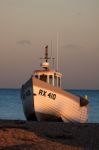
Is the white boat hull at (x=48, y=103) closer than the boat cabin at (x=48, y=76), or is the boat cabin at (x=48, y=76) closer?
the white boat hull at (x=48, y=103)

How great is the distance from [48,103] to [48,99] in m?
0.28

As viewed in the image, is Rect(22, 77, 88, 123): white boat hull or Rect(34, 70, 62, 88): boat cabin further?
Rect(34, 70, 62, 88): boat cabin

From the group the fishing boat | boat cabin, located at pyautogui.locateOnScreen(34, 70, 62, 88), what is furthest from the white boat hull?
boat cabin, located at pyautogui.locateOnScreen(34, 70, 62, 88)

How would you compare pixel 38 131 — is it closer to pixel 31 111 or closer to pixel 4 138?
pixel 4 138

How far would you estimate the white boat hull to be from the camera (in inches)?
1519

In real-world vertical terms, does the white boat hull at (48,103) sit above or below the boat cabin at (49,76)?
below

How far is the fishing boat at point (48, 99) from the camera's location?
3866 cm

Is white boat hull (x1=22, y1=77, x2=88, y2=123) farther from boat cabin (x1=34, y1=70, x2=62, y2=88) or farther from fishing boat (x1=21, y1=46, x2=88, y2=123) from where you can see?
boat cabin (x1=34, y1=70, x2=62, y2=88)

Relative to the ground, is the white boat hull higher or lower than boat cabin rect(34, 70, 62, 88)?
lower

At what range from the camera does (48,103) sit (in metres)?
39.0

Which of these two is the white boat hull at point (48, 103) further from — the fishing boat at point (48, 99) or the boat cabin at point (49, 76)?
the boat cabin at point (49, 76)

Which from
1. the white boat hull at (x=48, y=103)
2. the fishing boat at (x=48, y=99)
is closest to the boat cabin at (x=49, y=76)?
the fishing boat at (x=48, y=99)

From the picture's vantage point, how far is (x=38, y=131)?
105 ft

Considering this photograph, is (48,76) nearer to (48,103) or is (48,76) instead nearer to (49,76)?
(49,76)
